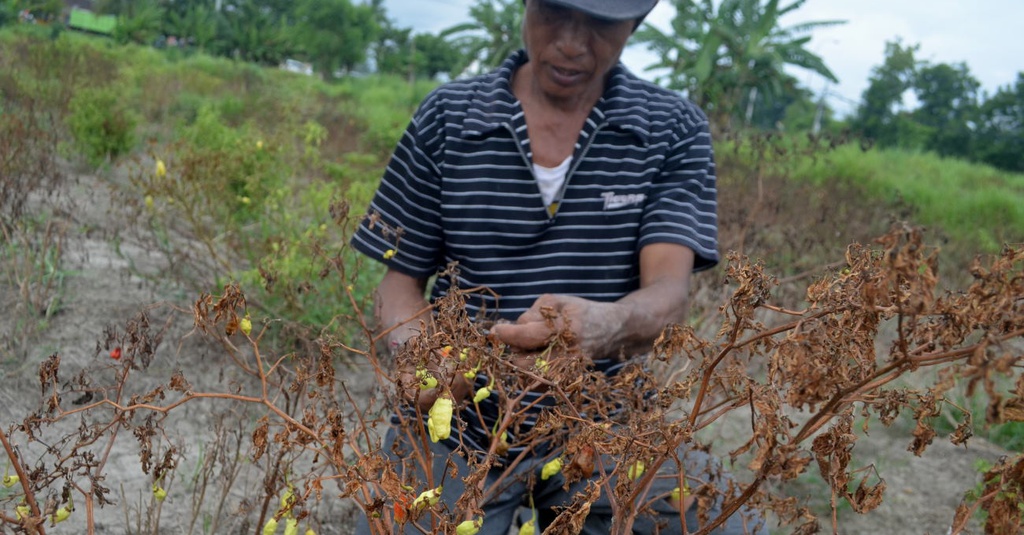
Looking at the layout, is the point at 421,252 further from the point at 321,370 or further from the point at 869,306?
the point at 869,306

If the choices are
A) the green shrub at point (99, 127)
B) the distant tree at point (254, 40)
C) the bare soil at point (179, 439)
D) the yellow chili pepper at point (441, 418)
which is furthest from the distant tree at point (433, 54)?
the yellow chili pepper at point (441, 418)

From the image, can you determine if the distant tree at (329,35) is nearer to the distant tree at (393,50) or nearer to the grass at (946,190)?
the distant tree at (393,50)

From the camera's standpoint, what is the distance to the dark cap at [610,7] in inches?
75.4

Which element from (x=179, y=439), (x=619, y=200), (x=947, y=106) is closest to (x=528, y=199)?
(x=619, y=200)

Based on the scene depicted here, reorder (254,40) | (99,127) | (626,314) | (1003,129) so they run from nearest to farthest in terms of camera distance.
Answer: (626,314) < (99,127) < (1003,129) < (254,40)

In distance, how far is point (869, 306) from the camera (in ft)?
2.64

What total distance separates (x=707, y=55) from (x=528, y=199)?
52.6 feet

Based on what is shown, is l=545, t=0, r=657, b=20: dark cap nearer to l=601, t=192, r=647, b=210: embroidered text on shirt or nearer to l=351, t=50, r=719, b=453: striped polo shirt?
l=351, t=50, r=719, b=453: striped polo shirt

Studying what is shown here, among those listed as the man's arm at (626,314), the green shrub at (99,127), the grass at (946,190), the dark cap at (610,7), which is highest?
the dark cap at (610,7)

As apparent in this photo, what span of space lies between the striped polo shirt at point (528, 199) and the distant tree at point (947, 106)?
30162 millimetres

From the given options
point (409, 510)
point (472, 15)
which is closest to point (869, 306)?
point (409, 510)

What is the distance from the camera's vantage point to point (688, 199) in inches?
82.8

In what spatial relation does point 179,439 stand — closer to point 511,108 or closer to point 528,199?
point 528,199

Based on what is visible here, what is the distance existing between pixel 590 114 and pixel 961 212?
29.7ft
